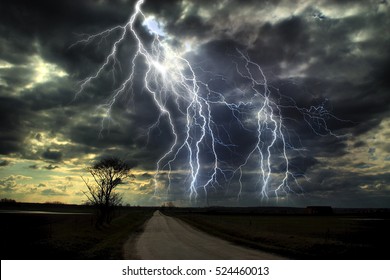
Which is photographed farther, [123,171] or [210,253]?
[123,171]

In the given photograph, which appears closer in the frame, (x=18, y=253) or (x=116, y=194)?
(x=18, y=253)

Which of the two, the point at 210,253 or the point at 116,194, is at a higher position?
the point at 116,194

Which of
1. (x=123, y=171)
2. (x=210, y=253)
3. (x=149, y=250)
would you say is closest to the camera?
(x=210, y=253)

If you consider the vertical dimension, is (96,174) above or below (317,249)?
above
